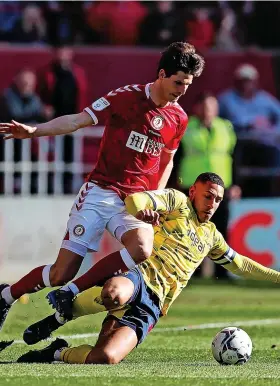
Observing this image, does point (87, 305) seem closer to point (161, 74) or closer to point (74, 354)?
point (74, 354)

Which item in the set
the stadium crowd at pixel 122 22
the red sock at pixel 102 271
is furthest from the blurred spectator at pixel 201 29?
the red sock at pixel 102 271

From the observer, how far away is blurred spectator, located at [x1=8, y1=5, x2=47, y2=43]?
59.5ft

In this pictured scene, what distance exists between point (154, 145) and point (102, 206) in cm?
69

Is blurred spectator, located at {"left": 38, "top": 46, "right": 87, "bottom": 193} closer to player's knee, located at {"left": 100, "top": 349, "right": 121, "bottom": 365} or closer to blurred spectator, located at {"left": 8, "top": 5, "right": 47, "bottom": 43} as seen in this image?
blurred spectator, located at {"left": 8, "top": 5, "right": 47, "bottom": 43}

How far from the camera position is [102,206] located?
9.93 m

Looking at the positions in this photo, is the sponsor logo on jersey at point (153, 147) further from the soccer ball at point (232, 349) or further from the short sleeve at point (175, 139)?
the soccer ball at point (232, 349)

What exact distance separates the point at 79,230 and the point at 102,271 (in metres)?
Answer: 0.55

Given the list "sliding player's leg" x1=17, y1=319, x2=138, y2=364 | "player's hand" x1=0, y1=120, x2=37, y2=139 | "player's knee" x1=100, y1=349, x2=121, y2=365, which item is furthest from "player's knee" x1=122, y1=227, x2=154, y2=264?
"player's hand" x1=0, y1=120, x2=37, y2=139

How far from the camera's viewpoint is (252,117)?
17.9 m

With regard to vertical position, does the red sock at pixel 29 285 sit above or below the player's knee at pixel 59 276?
below

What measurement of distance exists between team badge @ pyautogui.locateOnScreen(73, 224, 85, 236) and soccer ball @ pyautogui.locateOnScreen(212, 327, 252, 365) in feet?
4.86

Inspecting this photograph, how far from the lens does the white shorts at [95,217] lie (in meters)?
9.85

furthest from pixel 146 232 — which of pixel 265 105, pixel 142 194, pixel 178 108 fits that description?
pixel 265 105

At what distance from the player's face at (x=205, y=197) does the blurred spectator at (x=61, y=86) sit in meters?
7.89
